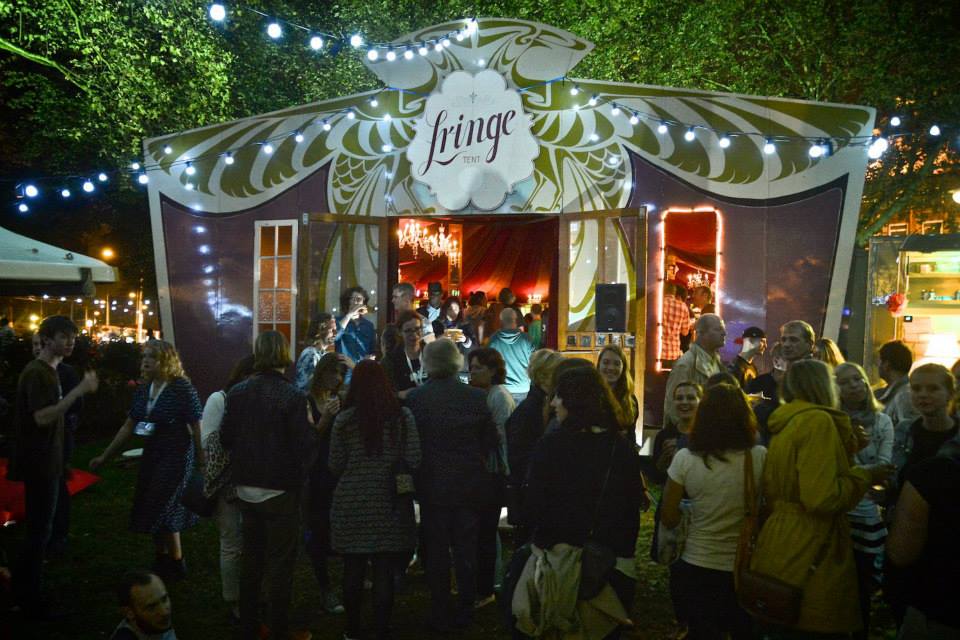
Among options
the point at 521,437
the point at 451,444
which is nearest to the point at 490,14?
the point at 521,437

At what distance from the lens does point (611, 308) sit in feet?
29.5

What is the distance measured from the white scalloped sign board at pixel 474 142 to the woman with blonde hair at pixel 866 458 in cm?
575

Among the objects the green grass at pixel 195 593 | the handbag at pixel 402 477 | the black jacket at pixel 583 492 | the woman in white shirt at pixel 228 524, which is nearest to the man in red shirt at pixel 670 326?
the green grass at pixel 195 593

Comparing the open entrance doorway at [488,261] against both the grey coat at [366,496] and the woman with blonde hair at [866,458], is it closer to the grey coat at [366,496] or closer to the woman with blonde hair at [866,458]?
the woman with blonde hair at [866,458]

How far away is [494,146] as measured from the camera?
9.78 metres

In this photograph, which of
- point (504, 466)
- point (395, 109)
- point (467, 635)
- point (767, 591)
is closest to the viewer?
point (767, 591)

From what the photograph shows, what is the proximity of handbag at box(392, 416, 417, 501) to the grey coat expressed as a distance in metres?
0.02

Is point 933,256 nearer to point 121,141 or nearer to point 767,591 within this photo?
point 767,591

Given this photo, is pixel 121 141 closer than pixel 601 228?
No

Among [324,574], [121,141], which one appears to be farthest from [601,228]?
[121,141]

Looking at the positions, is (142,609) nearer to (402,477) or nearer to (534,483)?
(402,477)

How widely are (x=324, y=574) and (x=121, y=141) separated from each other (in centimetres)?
1356

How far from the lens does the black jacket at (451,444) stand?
185 inches

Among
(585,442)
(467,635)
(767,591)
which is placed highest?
(585,442)
